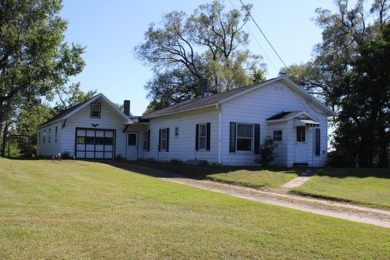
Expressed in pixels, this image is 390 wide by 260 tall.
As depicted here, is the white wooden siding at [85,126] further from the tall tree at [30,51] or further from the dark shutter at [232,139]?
the dark shutter at [232,139]

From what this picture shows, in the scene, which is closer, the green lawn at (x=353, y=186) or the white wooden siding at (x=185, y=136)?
the green lawn at (x=353, y=186)

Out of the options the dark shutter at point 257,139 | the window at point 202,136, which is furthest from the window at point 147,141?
the dark shutter at point 257,139

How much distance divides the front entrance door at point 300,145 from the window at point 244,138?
80.9 inches

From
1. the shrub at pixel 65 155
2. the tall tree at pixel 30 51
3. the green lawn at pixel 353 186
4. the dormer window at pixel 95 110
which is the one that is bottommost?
the green lawn at pixel 353 186

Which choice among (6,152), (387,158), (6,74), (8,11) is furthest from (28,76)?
(387,158)

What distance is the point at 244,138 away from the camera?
21969mm

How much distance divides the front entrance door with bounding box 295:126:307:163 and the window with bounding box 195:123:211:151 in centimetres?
473

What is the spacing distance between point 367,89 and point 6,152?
126ft

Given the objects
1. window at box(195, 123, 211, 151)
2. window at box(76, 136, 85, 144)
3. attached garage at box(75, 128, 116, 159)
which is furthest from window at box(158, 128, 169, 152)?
window at box(76, 136, 85, 144)

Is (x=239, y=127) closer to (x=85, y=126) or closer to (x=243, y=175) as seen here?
(x=243, y=175)

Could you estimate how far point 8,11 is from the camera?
32.4 m

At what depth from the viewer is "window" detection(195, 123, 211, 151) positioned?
22328 millimetres

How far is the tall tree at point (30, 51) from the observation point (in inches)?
1265

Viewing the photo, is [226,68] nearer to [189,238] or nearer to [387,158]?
[387,158]
